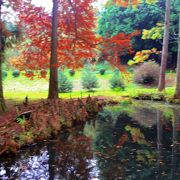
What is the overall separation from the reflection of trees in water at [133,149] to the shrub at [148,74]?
16.4 meters

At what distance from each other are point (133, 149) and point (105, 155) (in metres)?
1.02

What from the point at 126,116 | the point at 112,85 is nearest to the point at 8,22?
the point at 126,116

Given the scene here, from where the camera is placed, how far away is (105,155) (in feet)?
26.9

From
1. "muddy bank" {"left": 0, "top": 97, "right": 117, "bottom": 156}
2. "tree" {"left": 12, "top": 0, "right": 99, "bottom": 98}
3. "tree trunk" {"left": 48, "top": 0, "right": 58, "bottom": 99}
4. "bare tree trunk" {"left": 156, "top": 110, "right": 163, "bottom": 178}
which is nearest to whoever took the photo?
"bare tree trunk" {"left": 156, "top": 110, "right": 163, "bottom": 178}

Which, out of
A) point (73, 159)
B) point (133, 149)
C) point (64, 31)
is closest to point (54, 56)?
point (64, 31)

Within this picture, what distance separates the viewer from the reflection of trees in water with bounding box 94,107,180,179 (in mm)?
7016

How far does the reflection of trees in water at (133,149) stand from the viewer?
702cm

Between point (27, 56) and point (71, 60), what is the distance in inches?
99.1

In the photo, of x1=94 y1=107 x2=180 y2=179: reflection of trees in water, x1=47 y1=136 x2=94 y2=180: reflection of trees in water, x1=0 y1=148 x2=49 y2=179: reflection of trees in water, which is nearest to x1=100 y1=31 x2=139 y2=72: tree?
x1=94 y1=107 x2=180 y2=179: reflection of trees in water

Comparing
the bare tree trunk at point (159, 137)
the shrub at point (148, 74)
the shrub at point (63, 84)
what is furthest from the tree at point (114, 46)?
the shrub at point (148, 74)

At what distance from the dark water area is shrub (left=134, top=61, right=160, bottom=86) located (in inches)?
670

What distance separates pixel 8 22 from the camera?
17.2 m

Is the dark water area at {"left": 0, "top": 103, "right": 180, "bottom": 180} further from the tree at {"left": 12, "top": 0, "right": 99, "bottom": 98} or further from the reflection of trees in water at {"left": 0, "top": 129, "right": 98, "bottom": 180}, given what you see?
the tree at {"left": 12, "top": 0, "right": 99, "bottom": 98}

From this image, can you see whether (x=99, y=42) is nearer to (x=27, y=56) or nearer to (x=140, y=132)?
(x=27, y=56)
